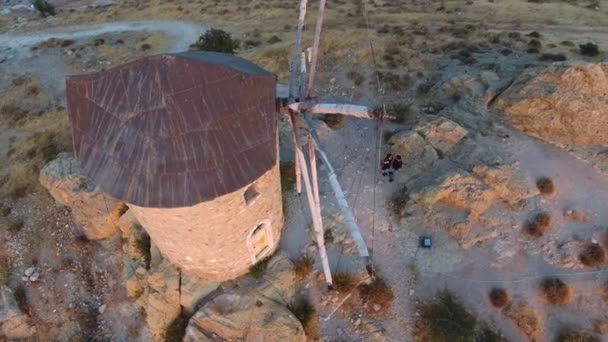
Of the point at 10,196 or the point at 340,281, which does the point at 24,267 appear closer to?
the point at 10,196

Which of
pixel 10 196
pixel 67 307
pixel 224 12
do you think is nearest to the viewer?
pixel 67 307

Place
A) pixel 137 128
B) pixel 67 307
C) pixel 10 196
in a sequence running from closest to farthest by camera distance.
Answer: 1. pixel 137 128
2. pixel 67 307
3. pixel 10 196

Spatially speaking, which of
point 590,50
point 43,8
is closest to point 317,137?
point 590,50

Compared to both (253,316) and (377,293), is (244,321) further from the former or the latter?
(377,293)

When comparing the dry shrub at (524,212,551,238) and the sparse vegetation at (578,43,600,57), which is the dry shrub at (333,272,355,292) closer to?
the dry shrub at (524,212,551,238)

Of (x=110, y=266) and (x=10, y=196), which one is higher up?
(x=10, y=196)

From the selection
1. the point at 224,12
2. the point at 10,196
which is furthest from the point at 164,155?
the point at 224,12

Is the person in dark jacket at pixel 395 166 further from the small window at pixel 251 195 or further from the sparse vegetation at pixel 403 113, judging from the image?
the small window at pixel 251 195
